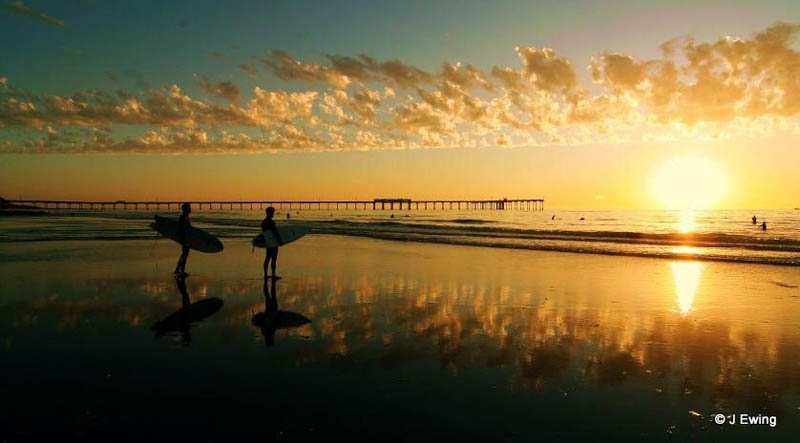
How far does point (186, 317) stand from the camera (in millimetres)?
11422

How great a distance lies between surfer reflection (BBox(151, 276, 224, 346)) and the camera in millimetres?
10039

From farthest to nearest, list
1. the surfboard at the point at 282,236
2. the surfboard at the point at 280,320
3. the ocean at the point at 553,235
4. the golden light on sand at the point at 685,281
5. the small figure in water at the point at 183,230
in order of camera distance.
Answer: the ocean at the point at 553,235, the small figure in water at the point at 183,230, the surfboard at the point at 282,236, the golden light on sand at the point at 685,281, the surfboard at the point at 280,320

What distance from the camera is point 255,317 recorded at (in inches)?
452

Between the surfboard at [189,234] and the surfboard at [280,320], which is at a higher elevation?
the surfboard at [189,234]

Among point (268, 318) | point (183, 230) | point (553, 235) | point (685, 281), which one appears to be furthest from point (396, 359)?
point (553, 235)

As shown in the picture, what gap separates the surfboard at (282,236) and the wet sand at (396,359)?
129 cm

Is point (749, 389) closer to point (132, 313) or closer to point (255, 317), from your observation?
point (255, 317)

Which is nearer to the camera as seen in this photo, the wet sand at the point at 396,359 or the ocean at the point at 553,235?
the wet sand at the point at 396,359

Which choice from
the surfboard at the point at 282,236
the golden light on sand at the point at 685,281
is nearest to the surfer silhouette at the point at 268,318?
the surfboard at the point at 282,236

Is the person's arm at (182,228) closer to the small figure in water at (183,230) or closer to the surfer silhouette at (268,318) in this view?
the small figure in water at (183,230)

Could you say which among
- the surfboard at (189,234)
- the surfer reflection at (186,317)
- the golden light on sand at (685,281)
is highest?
the surfboard at (189,234)

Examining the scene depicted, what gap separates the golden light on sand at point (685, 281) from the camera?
45.3 feet

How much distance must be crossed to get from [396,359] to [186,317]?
5380mm

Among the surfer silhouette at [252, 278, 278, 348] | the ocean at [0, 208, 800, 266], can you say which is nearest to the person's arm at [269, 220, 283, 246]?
the surfer silhouette at [252, 278, 278, 348]
